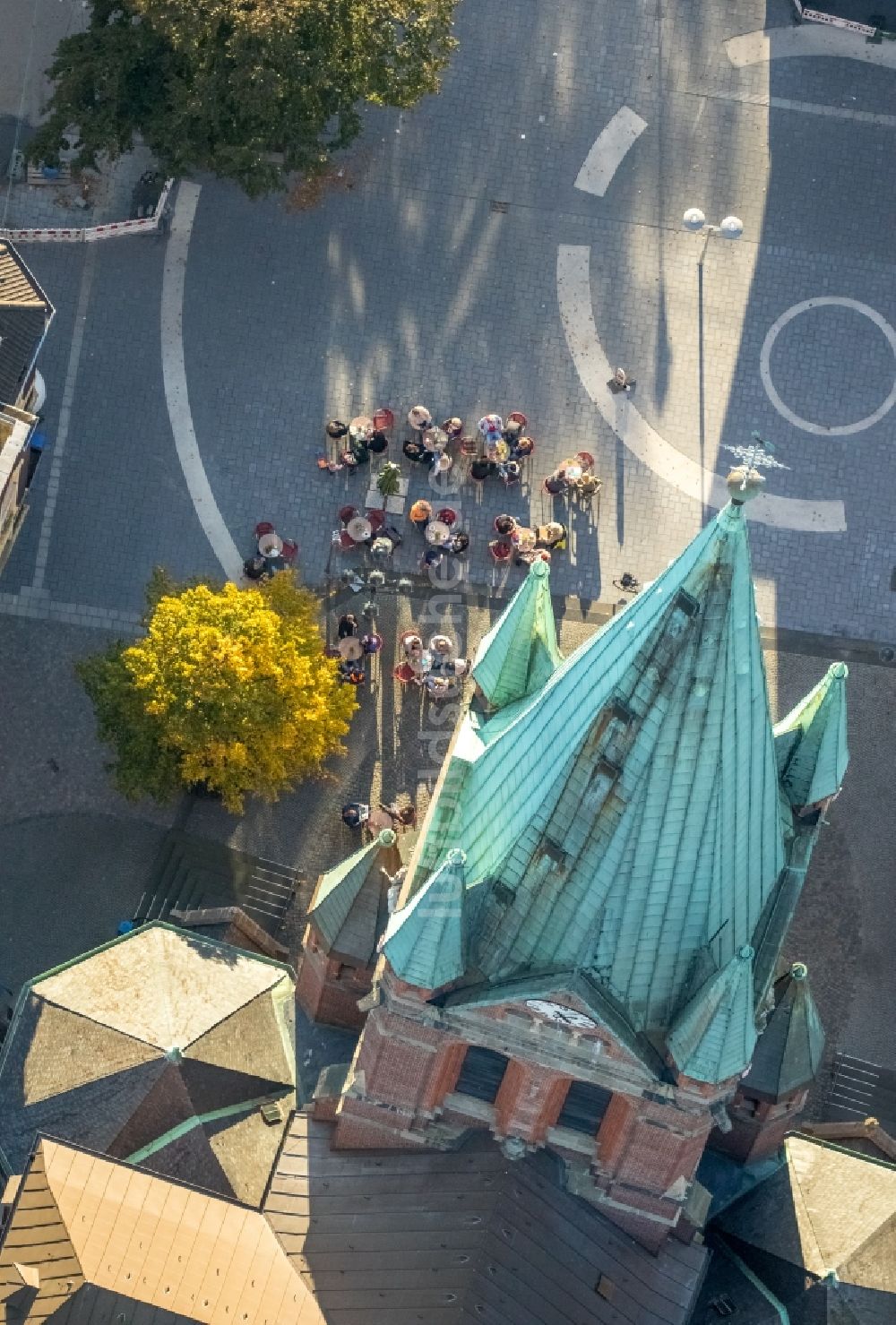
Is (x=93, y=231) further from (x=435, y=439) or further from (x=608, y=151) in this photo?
(x=608, y=151)

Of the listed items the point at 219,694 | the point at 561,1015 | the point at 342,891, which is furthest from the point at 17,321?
the point at 561,1015

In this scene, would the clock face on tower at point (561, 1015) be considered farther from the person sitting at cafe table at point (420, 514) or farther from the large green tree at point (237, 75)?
the large green tree at point (237, 75)

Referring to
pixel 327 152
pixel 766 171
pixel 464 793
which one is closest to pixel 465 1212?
pixel 464 793

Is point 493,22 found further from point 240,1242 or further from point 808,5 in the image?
point 240,1242

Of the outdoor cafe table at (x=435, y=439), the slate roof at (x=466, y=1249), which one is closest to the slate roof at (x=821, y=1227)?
the slate roof at (x=466, y=1249)

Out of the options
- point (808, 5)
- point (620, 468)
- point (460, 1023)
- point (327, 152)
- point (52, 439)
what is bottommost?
point (460, 1023)
